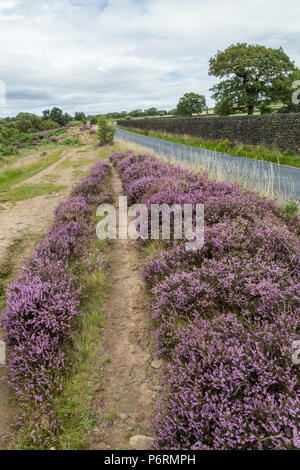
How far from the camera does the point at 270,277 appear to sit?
3.27 metres

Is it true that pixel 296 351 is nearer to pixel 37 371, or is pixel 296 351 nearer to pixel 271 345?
pixel 271 345

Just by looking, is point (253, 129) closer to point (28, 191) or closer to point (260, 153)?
point (260, 153)

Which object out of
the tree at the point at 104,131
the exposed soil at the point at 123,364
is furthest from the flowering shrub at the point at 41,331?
the tree at the point at 104,131

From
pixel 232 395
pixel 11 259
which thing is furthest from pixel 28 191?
pixel 232 395

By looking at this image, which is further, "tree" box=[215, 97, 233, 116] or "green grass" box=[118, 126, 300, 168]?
"tree" box=[215, 97, 233, 116]

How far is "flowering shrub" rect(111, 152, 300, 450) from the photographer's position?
1.93 m

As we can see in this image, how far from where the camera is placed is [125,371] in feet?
9.98

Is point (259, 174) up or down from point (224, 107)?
down

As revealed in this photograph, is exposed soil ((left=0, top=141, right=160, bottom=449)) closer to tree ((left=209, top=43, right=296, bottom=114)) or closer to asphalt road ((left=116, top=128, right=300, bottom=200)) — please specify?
asphalt road ((left=116, top=128, right=300, bottom=200))

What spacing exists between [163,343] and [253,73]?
44109 mm

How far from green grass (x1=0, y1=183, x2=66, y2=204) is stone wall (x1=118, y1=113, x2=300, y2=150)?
1270 cm

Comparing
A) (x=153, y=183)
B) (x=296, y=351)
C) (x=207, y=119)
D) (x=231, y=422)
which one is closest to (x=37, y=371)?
(x=231, y=422)

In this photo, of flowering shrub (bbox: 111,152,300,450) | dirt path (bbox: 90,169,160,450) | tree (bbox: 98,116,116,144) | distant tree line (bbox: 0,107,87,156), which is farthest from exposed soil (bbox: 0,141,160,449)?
distant tree line (bbox: 0,107,87,156)

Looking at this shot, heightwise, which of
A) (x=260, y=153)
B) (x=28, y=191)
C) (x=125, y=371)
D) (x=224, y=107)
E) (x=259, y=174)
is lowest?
(x=125, y=371)
